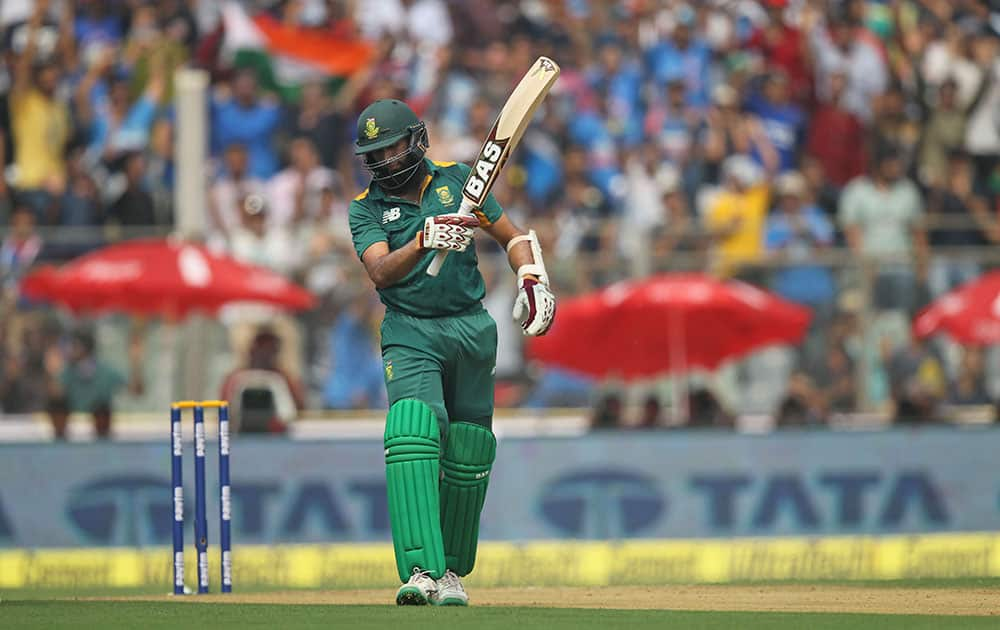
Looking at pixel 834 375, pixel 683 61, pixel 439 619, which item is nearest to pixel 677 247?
pixel 834 375

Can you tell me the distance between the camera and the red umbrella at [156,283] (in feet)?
48.7

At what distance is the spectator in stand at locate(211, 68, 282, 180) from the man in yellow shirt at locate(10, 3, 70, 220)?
4.58ft

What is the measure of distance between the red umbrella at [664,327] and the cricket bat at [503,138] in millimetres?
6415

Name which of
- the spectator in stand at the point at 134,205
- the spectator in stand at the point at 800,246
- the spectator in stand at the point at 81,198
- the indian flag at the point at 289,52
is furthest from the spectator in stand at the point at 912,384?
the spectator in stand at the point at 81,198

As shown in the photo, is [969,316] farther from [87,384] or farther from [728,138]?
[87,384]

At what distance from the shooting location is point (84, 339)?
49.6 ft

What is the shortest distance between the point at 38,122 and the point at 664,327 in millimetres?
6249

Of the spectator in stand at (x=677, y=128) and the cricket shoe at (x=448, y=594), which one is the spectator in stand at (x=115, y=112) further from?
the cricket shoe at (x=448, y=594)

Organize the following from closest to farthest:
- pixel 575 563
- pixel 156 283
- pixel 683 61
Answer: pixel 575 563 < pixel 156 283 < pixel 683 61

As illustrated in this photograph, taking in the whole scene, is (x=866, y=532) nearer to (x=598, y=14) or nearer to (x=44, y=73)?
(x=598, y=14)

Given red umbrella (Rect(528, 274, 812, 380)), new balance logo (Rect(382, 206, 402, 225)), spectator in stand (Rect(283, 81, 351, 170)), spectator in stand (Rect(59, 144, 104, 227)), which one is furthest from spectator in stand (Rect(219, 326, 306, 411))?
new balance logo (Rect(382, 206, 402, 225))

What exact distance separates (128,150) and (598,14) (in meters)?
4.96

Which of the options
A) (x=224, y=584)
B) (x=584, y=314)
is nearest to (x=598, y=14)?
(x=584, y=314)

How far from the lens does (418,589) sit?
8156mm
